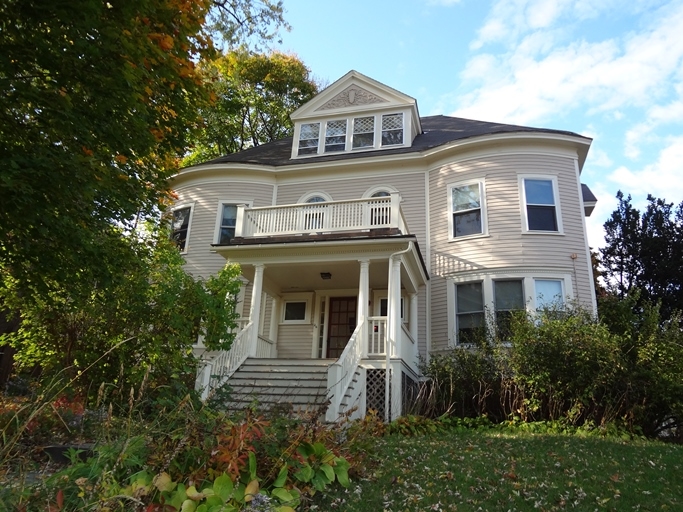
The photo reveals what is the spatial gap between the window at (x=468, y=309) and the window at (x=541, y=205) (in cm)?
219

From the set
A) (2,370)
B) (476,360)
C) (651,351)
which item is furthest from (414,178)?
(2,370)

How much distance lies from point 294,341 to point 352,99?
326 inches

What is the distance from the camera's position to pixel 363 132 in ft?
52.4

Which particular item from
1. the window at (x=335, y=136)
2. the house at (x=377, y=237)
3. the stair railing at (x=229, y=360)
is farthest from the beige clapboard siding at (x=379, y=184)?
the stair railing at (x=229, y=360)

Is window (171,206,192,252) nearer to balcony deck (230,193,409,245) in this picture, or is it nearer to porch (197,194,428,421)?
porch (197,194,428,421)

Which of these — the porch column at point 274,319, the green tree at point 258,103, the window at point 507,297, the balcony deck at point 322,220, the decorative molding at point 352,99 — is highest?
the green tree at point 258,103

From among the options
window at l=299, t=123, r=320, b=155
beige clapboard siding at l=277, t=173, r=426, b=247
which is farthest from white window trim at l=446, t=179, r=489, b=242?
window at l=299, t=123, r=320, b=155

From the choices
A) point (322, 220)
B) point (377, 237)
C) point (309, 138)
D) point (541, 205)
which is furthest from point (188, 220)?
point (541, 205)

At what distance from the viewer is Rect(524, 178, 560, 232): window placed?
506 inches

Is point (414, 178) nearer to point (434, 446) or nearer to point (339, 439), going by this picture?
point (434, 446)

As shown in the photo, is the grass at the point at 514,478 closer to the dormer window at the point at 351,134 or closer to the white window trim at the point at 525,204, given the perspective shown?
the white window trim at the point at 525,204

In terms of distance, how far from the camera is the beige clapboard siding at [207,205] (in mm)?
14914

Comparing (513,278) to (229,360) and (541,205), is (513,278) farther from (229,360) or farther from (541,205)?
(229,360)

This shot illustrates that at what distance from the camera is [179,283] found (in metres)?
9.69
